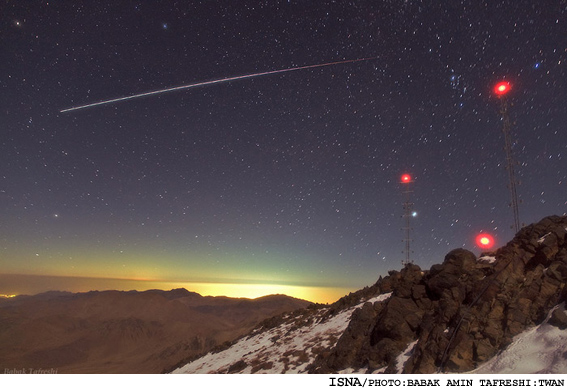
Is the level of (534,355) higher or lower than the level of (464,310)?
lower

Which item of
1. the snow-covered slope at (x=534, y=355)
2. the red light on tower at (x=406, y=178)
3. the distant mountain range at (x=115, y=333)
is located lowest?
the distant mountain range at (x=115, y=333)

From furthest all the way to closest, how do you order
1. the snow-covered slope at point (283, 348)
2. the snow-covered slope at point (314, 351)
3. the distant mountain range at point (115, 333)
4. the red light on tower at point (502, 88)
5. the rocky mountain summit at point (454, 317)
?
the distant mountain range at point (115, 333)
the red light on tower at point (502, 88)
the snow-covered slope at point (283, 348)
the rocky mountain summit at point (454, 317)
the snow-covered slope at point (314, 351)

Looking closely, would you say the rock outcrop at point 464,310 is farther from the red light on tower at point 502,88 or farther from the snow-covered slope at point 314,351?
the red light on tower at point 502,88

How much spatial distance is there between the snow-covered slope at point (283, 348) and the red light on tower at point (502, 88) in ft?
52.7

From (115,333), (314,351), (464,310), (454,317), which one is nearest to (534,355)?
(464,310)

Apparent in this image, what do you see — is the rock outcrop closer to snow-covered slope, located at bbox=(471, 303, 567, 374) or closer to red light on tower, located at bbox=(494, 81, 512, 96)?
snow-covered slope, located at bbox=(471, 303, 567, 374)

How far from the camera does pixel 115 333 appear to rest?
89062mm

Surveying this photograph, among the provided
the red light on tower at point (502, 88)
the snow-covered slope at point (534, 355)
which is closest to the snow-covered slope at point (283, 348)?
the snow-covered slope at point (534, 355)

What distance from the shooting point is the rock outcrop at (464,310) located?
11.6 meters

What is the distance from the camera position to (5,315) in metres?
98.2

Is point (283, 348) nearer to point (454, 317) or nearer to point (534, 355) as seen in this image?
point (454, 317)

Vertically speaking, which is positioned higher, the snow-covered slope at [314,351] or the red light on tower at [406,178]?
the red light on tower at [406,178]

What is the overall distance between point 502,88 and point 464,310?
54.0ft
